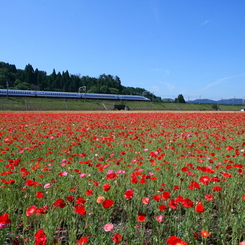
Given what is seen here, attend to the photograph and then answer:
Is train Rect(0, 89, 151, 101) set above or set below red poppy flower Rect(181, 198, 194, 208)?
above

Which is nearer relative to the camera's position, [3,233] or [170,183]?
[3,233]

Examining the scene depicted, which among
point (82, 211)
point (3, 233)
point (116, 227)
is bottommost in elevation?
point (116, 227)

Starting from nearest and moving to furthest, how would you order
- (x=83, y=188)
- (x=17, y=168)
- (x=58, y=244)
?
(x=58, y=244)
(x=83, y=188)
(x=17, y=168)

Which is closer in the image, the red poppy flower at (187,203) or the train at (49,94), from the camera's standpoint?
the red poppy flower at (187,203)

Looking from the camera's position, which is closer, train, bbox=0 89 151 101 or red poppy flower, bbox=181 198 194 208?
red poppy flower, bbox=181 198 194 208

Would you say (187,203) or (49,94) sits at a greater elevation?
(49,94)

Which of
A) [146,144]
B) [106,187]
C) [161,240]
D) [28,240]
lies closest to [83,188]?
[106,187]

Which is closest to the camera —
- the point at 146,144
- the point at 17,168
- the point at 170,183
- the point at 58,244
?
the point at 58,244

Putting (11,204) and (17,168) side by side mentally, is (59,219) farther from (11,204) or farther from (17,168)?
(17,168)

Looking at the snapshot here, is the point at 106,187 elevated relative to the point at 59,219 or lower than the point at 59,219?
elevated

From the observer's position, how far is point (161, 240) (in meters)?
1.82

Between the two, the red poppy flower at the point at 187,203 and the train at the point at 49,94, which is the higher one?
the train at the point at 49,94

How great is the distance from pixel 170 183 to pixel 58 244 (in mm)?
1838

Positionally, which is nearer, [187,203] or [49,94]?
[187,203]
